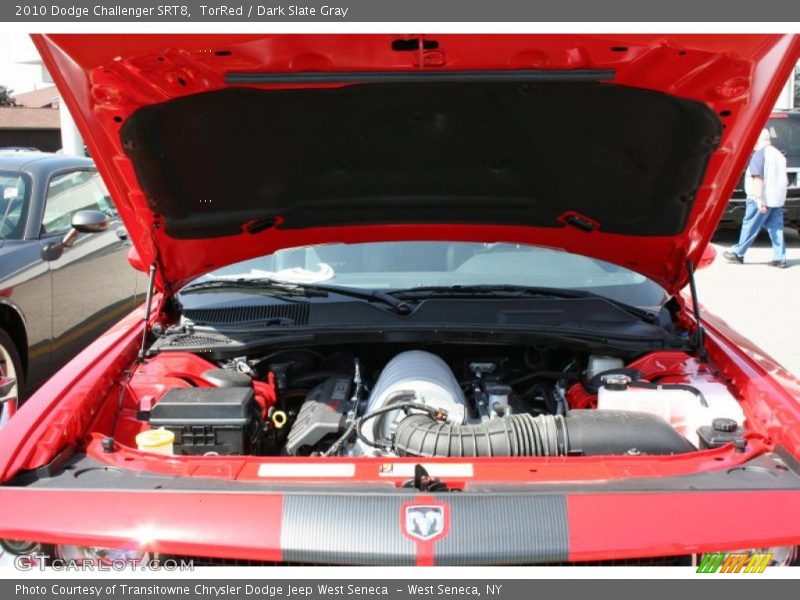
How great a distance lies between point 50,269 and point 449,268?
301 centimetres

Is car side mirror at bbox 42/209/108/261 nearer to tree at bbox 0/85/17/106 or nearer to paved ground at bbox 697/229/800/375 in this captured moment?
paved ground at bbox 697/229/800/375

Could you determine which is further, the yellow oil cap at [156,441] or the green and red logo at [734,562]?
the yellow oil cap at [156,441]

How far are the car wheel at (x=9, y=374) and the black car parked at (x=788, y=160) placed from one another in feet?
30.2

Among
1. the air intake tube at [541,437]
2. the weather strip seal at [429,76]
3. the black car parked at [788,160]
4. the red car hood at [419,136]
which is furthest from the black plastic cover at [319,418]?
the black car parked at [788,160]

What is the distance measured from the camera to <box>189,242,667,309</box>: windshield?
3039mm

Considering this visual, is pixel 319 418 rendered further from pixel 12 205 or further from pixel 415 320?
pixel 12 205

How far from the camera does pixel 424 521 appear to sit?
5.44 ft

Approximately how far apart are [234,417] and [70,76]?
1.09 m

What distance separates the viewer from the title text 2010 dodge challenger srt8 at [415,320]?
5.58ft

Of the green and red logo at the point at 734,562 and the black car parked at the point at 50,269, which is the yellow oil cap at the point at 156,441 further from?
the black car parked at the point at 50,269

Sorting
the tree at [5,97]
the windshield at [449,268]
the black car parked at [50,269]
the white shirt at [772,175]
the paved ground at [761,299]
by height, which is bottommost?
the paved ground at [761,299]

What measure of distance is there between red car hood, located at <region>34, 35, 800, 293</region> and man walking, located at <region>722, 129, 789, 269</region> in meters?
6.97

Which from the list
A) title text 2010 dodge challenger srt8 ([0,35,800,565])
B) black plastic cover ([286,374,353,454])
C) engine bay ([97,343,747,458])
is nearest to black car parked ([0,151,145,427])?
title text 2010 dodge challenger srt8 ([0,35,800,565])

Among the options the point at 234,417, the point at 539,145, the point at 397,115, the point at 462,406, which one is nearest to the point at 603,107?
the point at 539,145
